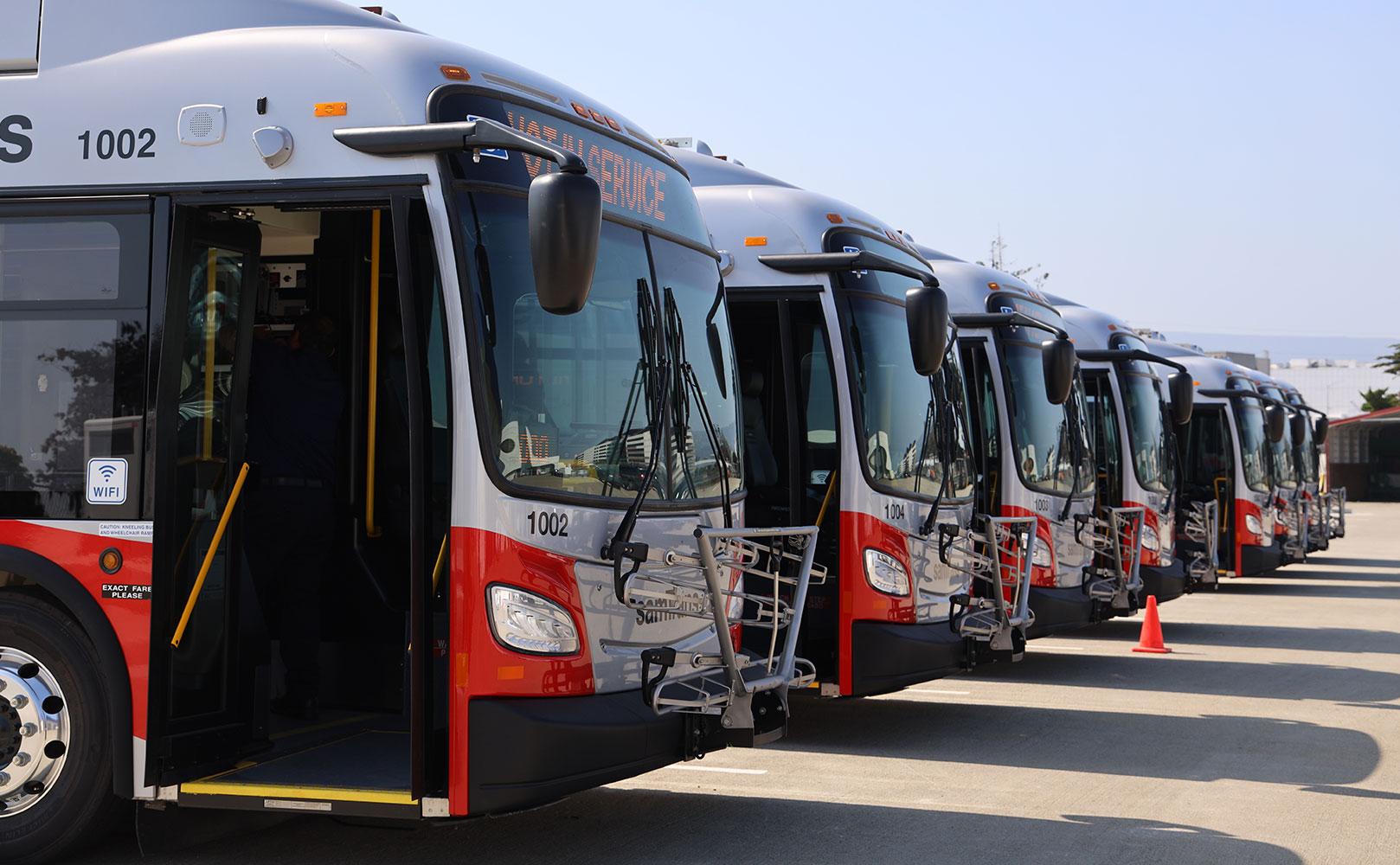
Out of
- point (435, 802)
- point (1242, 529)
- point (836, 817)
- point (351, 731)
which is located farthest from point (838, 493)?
point (1242, 529)

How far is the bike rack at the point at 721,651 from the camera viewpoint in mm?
6582

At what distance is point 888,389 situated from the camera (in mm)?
10062

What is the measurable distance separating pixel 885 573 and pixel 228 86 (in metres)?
5.05

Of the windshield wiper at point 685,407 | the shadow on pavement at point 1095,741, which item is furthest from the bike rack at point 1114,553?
the windshield wiper at point 685,407

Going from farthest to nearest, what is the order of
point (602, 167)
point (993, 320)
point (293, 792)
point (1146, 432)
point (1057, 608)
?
point (1146, 432) → point (993, 320) → point (1057, 608) → point (602, 167) → point (293, 792)

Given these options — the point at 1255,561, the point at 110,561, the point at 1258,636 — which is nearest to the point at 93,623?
the point at 110,561

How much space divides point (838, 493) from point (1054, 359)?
3.28 m

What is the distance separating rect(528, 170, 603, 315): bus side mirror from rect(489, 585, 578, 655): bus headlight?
47.4 inches

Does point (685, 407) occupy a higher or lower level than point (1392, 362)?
lower

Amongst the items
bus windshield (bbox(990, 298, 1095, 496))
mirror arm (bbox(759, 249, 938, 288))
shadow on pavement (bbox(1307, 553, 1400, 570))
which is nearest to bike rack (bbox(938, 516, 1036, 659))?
mirror arm (bbox(759, 249, 938, 288))

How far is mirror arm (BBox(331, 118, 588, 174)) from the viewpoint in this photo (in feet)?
19.5

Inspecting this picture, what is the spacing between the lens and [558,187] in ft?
18.2

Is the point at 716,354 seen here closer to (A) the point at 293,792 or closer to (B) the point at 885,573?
(B) the point at 885,573

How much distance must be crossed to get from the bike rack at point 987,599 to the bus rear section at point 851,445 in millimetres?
13
